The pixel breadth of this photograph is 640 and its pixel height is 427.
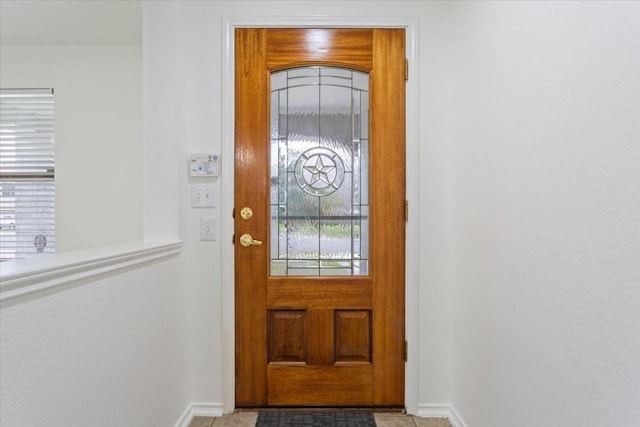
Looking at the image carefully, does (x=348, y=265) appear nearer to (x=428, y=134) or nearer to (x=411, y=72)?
(x=428, y=134)

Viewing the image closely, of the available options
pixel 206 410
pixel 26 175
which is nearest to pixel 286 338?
pixel 206 410

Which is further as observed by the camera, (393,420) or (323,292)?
(323,292)

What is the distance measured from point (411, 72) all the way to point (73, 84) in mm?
2503

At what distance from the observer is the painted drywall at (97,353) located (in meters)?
0.92

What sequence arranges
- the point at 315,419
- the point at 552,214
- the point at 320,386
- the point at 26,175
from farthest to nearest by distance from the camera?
the point at 26,175, the point at 320,386, the point at 315,419, the point at 552,214

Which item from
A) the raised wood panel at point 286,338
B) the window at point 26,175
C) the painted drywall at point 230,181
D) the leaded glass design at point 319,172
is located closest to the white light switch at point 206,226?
the painted drywall at point 230,181

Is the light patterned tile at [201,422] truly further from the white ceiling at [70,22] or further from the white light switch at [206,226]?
the white ceiling at [70,22]

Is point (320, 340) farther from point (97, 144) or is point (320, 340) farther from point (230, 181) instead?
point (97, 144)

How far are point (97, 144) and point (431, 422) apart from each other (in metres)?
2.93

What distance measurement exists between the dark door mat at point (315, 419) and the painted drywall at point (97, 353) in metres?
0.47

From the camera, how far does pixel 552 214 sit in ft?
3.74

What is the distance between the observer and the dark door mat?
1949mm

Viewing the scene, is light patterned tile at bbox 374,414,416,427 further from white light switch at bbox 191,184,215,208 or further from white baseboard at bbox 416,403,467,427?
white light switch at bbox 191,184,215,208

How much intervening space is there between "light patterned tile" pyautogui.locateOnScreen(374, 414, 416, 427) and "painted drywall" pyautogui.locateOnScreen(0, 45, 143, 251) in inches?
82.8
